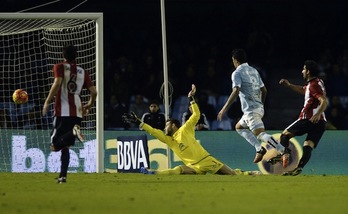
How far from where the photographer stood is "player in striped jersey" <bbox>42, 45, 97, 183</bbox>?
1441 centimetres

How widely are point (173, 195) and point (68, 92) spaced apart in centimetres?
276

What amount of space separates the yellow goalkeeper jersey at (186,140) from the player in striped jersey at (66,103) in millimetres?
3433

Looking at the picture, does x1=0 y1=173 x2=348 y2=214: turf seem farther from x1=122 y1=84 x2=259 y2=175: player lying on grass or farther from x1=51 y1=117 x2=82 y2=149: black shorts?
x1=122 y1=84 x2=259 y2=175: player lying on grass

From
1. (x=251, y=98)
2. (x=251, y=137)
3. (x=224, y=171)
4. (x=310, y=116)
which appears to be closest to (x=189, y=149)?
(x=224, y=171)

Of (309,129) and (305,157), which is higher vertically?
(309,129)

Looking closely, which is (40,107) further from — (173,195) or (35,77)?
(173,195)

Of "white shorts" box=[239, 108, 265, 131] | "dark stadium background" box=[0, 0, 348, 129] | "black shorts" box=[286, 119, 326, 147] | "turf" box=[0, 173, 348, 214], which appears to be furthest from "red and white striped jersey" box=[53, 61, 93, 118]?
"dark stadium background" box=[0, 0, 348, 129]

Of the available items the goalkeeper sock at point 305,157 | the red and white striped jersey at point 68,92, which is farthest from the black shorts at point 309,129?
the red and white striped jersey at point 68,92

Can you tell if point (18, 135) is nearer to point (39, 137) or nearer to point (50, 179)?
point (39, 137)

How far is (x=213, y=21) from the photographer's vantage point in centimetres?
2862

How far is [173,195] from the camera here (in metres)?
12.6

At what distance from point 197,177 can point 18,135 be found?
544 centimetres

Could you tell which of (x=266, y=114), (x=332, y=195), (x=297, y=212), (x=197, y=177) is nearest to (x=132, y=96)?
(x=266, y=114)

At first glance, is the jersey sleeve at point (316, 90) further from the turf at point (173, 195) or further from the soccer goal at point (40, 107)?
the soccer goal at point (40, 107)
